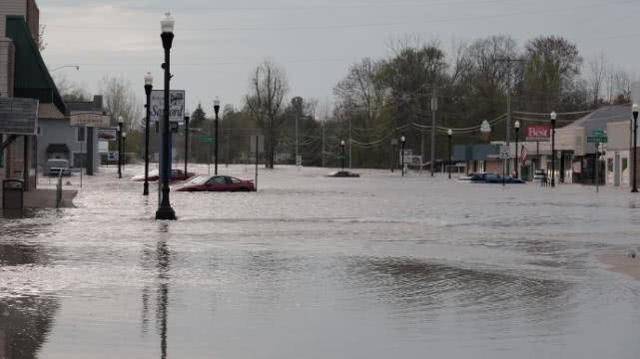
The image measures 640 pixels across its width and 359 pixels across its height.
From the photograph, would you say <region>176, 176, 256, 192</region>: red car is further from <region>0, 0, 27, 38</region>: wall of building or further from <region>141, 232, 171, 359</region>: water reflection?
<region>141, 232, 171, 359</region>: water reflection

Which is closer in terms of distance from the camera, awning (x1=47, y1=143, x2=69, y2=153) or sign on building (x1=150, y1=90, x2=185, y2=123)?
sign on building (x1=150, y1=90, x2=185, y2=123)

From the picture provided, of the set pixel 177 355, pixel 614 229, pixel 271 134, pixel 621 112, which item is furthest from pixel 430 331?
pixel 271 134

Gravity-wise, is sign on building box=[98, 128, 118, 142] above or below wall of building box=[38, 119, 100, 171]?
above

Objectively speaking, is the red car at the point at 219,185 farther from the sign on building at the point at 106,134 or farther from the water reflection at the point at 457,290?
the sign on building at the point at 106,134

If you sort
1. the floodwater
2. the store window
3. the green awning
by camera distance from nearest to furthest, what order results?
the floodwater < the green awning < the store window

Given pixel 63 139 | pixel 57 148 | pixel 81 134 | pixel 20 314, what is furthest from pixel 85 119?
pixel 20 314

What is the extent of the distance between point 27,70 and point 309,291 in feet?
87.8

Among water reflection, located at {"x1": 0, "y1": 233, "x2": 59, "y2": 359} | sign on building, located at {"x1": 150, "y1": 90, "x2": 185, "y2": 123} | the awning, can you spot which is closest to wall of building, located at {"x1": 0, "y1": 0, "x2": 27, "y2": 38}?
sign on building, located at {"x1": 150, "y1": 90, "x2": 185, "y2": 123}

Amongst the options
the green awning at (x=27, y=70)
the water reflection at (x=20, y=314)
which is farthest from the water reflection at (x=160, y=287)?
the green awning at (x=27, y=70)

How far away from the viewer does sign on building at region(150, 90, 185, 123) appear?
37812 mm

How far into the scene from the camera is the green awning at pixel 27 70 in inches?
1464

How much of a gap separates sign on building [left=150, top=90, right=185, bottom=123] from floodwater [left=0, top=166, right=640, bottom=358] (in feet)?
36.8

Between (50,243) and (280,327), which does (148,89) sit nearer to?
(50,243)

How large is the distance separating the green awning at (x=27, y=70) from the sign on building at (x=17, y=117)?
498 centimetres
